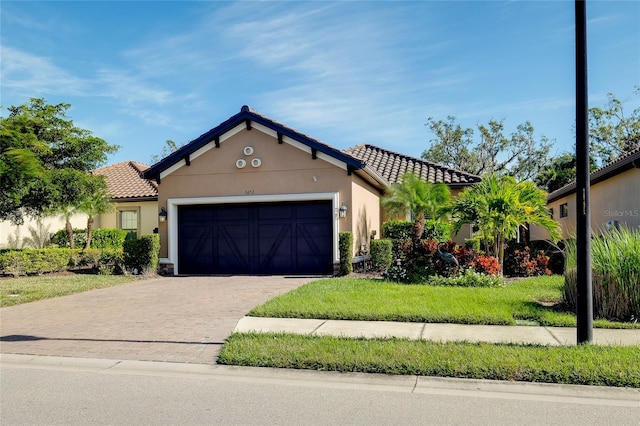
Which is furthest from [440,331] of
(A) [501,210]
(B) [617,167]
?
(B) [617,167]

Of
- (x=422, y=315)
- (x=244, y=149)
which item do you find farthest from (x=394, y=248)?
(x=422, y=315)

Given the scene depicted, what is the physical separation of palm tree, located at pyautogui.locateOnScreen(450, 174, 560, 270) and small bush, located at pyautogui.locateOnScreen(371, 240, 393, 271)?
7.59 feet

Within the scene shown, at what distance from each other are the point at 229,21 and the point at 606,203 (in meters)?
14.5

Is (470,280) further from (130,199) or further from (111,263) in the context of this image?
(130,199)

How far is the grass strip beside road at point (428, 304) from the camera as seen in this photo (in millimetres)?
8898

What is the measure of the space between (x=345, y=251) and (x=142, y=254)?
22.1ft

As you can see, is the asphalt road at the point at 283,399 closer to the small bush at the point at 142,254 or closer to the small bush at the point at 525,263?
the small bush at the point at 525,263

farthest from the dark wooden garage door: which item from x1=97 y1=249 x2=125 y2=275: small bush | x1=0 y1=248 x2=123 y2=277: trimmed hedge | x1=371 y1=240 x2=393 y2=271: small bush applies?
x1=0 y1=248 x2=123 y2=277: trimmed hedge

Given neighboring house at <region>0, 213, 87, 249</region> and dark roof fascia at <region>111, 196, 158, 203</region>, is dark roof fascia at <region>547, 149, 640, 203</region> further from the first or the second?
neighboring house at <region>0, 213, 87, 249</region>

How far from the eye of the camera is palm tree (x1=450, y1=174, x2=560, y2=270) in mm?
14234

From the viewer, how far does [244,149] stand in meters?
17.2

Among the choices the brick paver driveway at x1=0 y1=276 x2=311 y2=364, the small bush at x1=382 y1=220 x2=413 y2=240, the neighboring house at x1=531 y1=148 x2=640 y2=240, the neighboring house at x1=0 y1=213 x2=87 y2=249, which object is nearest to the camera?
the brick paver driveway at x1=0 y1=276 x2=311 y2=364

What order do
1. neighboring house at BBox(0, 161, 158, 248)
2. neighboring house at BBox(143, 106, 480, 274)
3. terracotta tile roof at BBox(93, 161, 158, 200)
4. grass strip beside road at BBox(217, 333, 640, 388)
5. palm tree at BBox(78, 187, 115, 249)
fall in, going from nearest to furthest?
grass strip beside road at BBox(217, 333, 640, 388) → neighboring house at BBox(143, 106, 480, 274) → palm tree at BBox(78, 187, 115, 249) → neighboring house at BBox(0, 161, 158, 248) → terracotta tile roof at BBox(93, 161, 158, 200)

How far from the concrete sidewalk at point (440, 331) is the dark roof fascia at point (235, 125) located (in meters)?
8.06
